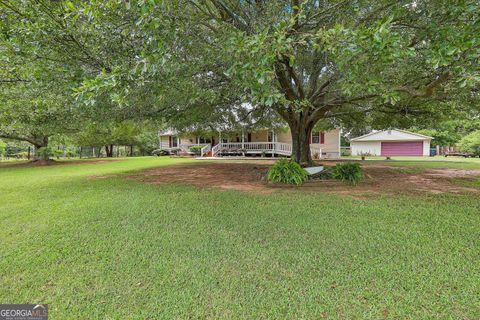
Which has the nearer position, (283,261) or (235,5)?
(283,261)

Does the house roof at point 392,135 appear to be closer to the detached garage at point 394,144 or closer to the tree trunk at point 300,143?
the detached garage at point 394,144

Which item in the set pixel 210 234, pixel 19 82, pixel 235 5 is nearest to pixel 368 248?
pixel 210 234

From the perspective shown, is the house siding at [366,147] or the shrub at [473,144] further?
the house siding at [366,147]

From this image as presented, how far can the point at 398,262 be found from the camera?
2.79m

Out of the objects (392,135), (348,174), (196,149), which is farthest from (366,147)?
(348,174)

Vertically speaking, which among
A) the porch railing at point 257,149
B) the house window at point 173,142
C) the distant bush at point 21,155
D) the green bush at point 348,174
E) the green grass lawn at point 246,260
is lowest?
the green grass lawn at point 246,260

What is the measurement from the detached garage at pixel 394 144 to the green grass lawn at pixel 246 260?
82.1ft

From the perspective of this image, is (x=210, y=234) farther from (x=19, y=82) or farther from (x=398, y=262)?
(x=19, y=82)

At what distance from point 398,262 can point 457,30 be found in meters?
3.24

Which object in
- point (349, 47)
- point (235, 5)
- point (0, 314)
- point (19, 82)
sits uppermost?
point (235, 5)

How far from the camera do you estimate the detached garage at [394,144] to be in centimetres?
2670

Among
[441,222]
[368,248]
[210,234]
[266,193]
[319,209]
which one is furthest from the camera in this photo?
[266,193]

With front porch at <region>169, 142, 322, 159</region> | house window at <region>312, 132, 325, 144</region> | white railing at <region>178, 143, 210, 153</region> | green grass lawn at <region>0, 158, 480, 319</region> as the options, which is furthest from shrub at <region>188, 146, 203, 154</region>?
green grass lawn at <region>0, 158, 480, 319</region>

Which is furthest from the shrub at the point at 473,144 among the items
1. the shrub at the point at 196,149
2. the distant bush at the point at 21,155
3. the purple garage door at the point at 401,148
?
Answer: the distant bush at the point at 21,155
